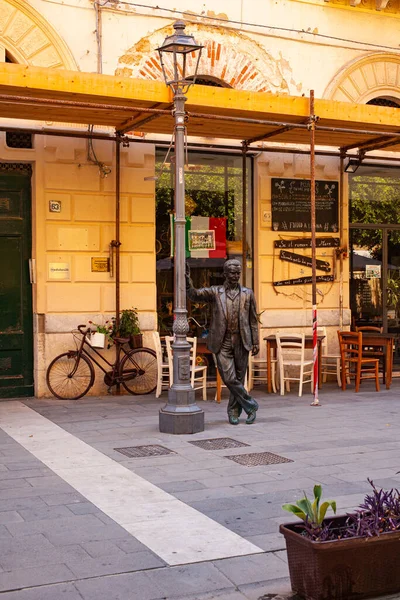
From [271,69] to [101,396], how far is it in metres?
5.94

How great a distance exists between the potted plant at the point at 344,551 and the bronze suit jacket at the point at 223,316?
554 centimetres

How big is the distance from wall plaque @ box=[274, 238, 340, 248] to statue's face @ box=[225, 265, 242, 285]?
4.25 m

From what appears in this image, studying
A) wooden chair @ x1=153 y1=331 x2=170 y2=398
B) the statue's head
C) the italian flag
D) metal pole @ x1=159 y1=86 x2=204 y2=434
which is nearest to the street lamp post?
metal pole @ x1=159 y1=86 x2=204 y2=434

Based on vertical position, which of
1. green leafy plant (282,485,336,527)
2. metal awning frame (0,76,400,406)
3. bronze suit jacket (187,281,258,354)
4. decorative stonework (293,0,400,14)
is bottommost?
green leafy plant (282,485,336,527)

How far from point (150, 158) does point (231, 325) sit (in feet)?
14.0

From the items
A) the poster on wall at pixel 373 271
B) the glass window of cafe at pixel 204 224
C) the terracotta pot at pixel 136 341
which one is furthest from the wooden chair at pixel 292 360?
the poster on wall at pixel 373 271

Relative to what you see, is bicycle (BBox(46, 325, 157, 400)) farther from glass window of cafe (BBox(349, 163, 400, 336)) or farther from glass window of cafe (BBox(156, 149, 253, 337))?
glass window of cafe (BBox(349, 163, 400, 336))

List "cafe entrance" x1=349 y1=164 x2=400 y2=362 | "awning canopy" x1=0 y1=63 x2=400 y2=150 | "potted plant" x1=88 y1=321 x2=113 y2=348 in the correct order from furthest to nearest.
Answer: "cafe entrance" x1=349 y1=164 x2=400 y2=362
"potted plant" x1=88 y1=321 x2=113 y2=348
"awning canopy" x1=0 y1=63 x2=400 y2=150

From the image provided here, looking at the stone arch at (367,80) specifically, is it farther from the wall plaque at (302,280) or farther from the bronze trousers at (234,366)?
the bronze trousers at (234,366)

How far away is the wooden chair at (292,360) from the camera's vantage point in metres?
13.1

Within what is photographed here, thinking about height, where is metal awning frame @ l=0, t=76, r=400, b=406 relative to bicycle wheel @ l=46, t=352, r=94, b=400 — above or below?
above

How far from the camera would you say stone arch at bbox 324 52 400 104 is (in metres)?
15.0

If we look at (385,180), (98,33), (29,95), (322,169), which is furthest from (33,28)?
(385,180)

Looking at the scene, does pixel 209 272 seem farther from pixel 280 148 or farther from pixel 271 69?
pixel 271 69
